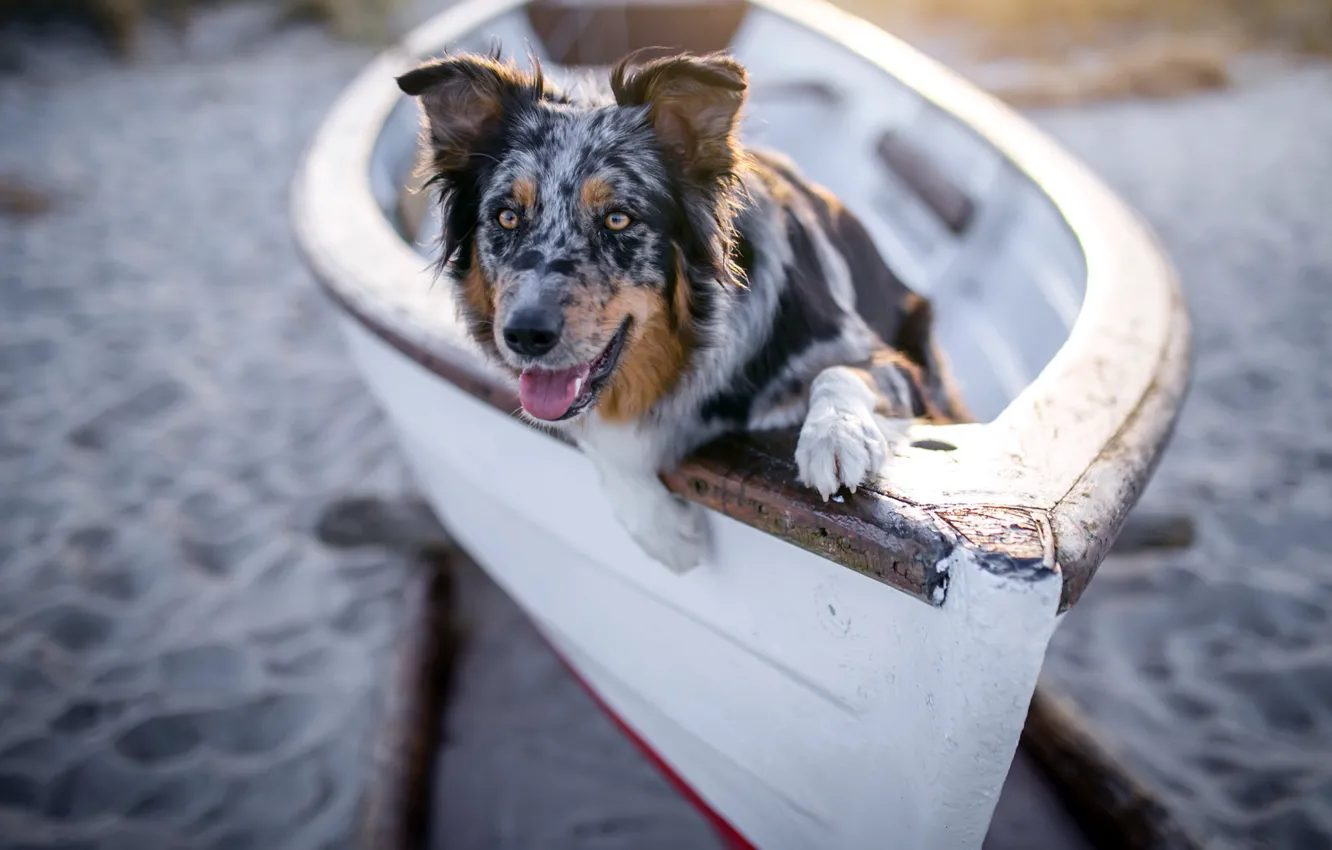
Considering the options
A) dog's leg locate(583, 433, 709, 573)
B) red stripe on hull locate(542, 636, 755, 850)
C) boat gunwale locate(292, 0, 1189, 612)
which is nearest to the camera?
boat gunwale locate(292, 0, 1189, 612)

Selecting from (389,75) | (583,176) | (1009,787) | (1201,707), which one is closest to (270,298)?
(389,75)

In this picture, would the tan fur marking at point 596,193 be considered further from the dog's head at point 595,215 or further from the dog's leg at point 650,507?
the dog's leg at point 650,507

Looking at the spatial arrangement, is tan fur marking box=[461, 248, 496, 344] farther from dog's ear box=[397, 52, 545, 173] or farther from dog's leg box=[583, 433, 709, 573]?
dog's leg box=[583, 433, 709, 573]

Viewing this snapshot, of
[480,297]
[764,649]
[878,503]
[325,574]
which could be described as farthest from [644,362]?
[325,574]

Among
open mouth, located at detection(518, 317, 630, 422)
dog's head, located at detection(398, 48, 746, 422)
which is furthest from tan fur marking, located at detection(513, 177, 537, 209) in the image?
open mouth, located at detection(518, 317, 630, 422)

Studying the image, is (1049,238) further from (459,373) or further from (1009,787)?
(459,373)

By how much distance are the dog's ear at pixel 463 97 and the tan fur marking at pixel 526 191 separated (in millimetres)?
171

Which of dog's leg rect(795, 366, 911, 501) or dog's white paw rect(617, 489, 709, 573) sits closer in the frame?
dog's leg rect(795, 366, 911, 501)

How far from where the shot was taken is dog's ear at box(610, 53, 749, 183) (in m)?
1.36

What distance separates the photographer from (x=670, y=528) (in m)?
1.60

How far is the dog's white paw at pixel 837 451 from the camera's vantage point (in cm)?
134

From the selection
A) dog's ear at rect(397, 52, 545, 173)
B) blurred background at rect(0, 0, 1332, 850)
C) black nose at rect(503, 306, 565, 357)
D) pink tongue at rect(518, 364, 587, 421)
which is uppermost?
dog's ear at rect(397, 52, 545, 173)

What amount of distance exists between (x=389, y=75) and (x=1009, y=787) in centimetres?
375

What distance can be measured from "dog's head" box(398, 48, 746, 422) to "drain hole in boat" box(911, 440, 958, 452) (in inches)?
17.7
